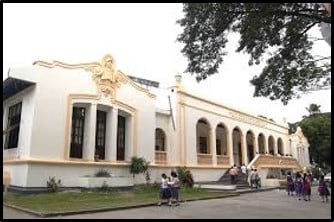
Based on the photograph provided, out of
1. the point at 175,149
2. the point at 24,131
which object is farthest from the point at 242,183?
the point at 24,131

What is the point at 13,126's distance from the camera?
19125 millimetres

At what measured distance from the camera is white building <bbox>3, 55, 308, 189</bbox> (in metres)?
17.1

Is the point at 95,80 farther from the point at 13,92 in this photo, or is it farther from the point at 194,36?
the point at 194,36

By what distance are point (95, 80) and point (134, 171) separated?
5.21m

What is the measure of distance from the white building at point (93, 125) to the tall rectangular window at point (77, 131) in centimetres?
5

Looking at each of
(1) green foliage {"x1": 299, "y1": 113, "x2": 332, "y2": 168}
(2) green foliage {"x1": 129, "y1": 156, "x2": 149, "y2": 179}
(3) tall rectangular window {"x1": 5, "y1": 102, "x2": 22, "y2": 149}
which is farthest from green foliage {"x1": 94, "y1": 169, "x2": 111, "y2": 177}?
(1) green foliage {"x1": 299, "y1": 113, "x2": 332, "y2": 168}

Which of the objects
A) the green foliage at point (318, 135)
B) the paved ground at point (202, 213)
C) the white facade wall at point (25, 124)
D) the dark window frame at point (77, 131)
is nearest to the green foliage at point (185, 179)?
the dark window frame at point (77, 131)

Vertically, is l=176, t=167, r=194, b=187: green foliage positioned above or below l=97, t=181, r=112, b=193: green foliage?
above

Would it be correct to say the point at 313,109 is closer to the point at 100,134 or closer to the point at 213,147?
the point at 213,147

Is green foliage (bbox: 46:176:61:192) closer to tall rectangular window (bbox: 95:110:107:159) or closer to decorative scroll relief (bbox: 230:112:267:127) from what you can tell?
tall rectangular window (bbox: 95:110:107:159)

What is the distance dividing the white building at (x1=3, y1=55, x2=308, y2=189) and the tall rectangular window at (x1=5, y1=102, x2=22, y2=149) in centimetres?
5

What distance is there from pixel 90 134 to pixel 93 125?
48 centimetres

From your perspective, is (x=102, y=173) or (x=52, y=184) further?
(x=102, y=173)

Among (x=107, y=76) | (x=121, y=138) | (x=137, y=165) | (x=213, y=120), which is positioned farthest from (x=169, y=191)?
(x=213, y=120)
